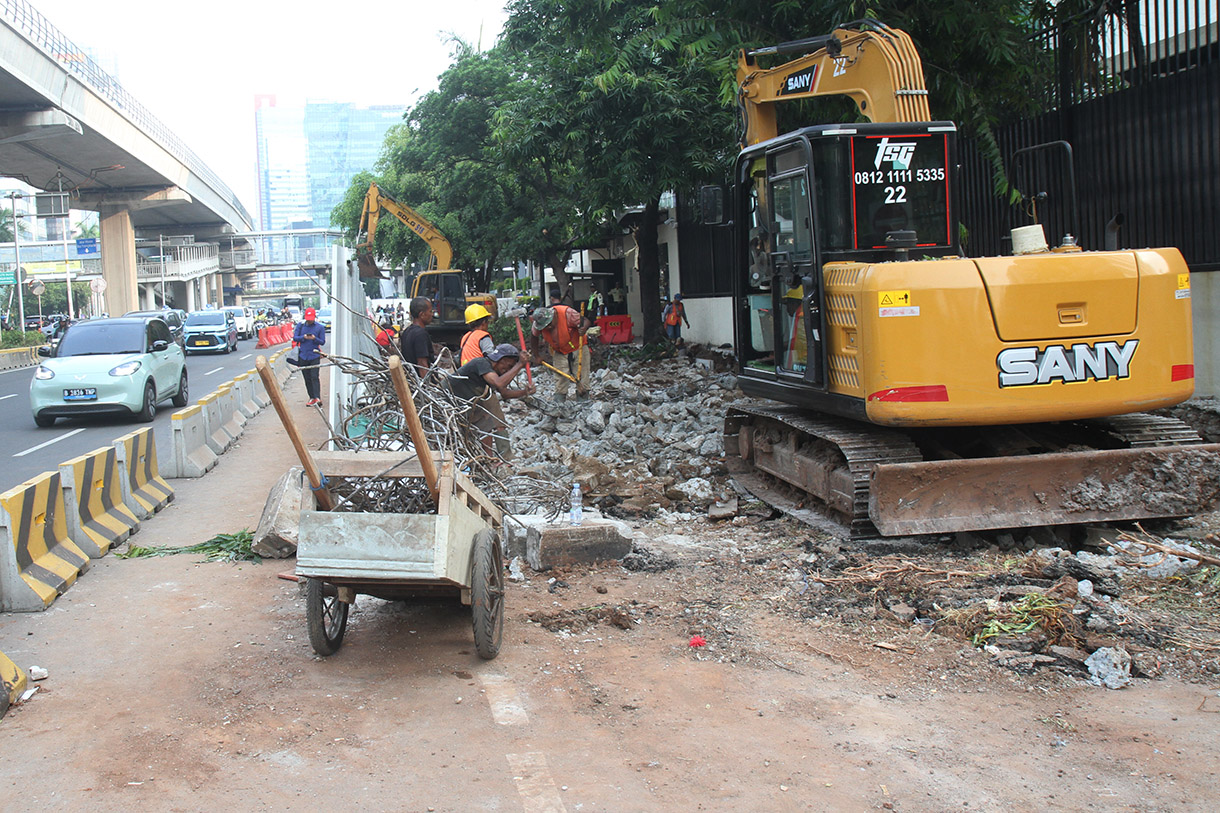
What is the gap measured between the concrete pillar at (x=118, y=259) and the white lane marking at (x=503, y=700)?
52.2 metres

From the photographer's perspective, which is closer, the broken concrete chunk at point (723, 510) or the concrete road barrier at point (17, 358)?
the broken concrete chunk at point (723, 510)

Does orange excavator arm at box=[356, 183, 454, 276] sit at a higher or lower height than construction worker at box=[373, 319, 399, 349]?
higher

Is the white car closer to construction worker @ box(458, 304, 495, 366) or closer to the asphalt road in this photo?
the asphalt road

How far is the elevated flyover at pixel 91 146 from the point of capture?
96.2 ft

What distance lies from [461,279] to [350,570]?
24190 millimetres

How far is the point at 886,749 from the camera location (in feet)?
14.2

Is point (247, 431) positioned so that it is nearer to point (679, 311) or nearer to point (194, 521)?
point (194, 521)

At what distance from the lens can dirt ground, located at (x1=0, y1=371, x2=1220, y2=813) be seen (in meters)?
3.98

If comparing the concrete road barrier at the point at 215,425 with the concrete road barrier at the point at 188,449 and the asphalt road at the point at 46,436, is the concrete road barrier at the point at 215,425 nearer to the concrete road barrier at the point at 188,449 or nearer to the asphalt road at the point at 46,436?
the concrete road barrier at the point at 188,449

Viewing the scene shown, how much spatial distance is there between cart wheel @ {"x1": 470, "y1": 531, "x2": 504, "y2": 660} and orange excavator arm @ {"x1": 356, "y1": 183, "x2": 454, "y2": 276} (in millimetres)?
18227

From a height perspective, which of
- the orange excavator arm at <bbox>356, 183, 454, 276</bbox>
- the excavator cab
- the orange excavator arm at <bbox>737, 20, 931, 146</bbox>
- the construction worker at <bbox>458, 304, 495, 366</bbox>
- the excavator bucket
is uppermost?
the orange excavator arm at <bbox>356, 183, 454, 276</bbox>

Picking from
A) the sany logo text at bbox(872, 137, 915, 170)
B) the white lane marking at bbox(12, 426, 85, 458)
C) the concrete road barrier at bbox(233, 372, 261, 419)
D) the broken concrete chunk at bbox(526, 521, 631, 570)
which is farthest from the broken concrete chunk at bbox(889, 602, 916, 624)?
the concrete road barrier at bbox(233, 372, 261, 419)

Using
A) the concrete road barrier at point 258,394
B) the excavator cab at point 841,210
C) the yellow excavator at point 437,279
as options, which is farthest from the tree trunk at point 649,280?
the excavator cab at point 841,210

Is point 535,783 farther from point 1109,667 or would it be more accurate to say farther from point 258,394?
point 258,394
